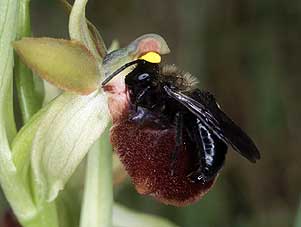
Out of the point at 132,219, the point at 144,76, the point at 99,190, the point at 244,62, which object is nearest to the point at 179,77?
the point at 144,76

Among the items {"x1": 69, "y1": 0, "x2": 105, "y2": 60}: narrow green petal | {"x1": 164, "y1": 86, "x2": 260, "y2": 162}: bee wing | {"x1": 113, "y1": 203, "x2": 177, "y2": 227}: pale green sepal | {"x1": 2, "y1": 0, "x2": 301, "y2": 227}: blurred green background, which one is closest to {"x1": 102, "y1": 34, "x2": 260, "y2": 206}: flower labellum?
{"x1": 164, "y1": 86, "x2": 260, "y2": 162}: bee wing

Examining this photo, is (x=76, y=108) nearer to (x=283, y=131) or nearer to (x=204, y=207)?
(x=204, y=207)

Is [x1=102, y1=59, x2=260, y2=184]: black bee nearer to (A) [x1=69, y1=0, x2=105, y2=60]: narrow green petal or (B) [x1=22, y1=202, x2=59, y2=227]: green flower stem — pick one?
(A) [x1=69, y1=0, x2=105, y2=60]: narrow green petal

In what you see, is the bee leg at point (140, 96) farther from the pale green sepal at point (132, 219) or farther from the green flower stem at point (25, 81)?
the pale green sepal at point (132, 219)

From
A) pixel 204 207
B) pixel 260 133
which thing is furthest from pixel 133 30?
pixel 204 207

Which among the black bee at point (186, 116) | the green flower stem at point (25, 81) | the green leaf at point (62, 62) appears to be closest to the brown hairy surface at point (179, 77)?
the black bee at point (186, 116)

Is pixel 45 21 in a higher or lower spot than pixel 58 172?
lower

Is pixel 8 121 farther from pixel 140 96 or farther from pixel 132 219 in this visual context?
pixel 132 219
